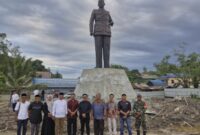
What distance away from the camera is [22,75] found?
94.3 feet

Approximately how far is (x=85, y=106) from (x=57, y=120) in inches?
35.7

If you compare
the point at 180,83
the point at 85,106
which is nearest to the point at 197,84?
the point at 180,83

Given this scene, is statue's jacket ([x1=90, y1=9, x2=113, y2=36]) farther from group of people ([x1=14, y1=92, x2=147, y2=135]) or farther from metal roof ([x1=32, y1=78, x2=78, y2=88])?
metal roof ([x1=32, y1=78, x2=78, y2=88])

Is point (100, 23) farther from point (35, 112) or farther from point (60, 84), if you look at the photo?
point (60, 84)

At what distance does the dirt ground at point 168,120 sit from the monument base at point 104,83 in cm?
141

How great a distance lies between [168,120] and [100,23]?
4846mm

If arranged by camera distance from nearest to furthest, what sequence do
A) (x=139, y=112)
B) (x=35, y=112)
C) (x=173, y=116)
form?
(x=35, y=112) → (x=139, y=112) → (x=173, y=116)

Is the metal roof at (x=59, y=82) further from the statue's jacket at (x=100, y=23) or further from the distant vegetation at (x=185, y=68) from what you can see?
the statue's jacket at (x=100, y=23)

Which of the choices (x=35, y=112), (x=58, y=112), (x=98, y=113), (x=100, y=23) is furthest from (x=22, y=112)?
(x=100, y=23)

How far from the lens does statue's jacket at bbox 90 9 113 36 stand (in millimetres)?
13234

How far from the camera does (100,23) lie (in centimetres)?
1330

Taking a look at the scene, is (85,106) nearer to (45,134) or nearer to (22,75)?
(45,134)

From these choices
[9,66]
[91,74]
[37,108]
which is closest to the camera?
[37,108]

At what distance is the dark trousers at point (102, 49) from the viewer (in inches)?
523
